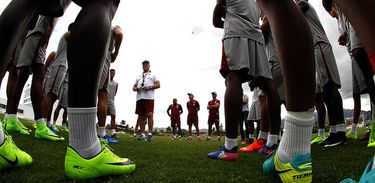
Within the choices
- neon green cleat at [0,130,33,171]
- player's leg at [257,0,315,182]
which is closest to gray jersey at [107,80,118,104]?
neon green cleat at [0,130,33,171]

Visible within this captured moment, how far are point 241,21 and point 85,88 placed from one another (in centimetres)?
268

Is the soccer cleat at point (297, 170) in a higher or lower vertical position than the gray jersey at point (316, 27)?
lower

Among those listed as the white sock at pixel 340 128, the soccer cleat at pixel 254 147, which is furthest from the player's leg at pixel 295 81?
the white sock at pixel 340 128

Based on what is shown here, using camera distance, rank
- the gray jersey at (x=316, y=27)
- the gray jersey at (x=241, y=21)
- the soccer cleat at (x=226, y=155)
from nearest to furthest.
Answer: the soccer cleat at (x=226, y=155) < the gray jersey at (x=241, y=21) < the gray jersey at (x=316, y=27)

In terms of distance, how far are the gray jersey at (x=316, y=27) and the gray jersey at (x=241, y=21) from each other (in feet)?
3.99

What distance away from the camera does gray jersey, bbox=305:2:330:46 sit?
15.1 feet

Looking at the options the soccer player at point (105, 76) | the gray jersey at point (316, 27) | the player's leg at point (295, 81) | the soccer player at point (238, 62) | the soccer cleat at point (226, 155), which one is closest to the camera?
the player's leg at point (295, 81)

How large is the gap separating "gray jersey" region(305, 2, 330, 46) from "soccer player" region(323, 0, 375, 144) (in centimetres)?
25

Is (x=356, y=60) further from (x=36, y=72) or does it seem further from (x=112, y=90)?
(x=112, y=90)

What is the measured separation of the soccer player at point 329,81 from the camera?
4.30 m

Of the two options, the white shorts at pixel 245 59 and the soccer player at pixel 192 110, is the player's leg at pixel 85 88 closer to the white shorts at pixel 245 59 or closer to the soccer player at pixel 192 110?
the white shorts at pixel 245 59

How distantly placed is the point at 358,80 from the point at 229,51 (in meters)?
3.03

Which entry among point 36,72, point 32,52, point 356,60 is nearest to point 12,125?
point 36,72

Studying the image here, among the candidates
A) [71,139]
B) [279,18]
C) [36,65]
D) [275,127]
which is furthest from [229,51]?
[36,65]
